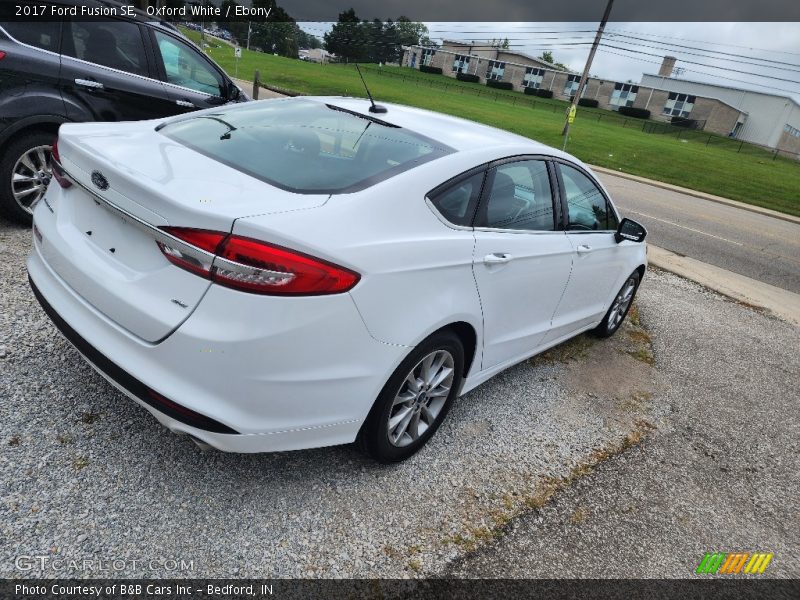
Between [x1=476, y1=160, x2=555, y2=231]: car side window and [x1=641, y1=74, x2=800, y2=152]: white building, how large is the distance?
77.7 metres

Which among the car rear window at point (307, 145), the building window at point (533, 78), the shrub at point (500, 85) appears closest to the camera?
the car rear window at point (307, 145)

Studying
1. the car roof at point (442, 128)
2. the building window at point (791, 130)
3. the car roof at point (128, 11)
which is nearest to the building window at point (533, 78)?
the building window at point (791, 130)

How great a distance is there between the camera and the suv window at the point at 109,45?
4586 millimetres

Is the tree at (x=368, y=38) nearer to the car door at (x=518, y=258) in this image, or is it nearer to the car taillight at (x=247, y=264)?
the car door at (x=518, y=258)

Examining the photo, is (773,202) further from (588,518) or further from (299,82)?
(299,82)

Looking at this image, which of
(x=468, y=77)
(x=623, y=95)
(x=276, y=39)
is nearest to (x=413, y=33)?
(x=468, y=77)

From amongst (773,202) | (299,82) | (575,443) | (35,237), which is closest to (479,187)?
(575,443)

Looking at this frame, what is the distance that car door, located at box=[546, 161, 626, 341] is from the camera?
12.3 feet

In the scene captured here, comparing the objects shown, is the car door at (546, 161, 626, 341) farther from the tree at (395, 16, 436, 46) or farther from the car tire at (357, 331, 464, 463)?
the tree at (395, 16, 436, 46)

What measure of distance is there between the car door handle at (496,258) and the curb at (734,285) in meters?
5.61

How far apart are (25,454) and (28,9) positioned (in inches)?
142

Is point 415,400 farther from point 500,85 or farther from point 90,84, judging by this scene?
point 500,85

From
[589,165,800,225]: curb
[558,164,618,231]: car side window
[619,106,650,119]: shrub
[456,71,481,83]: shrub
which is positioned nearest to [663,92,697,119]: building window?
[619,106,650,119]: shrub

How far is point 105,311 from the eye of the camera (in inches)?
89.1
